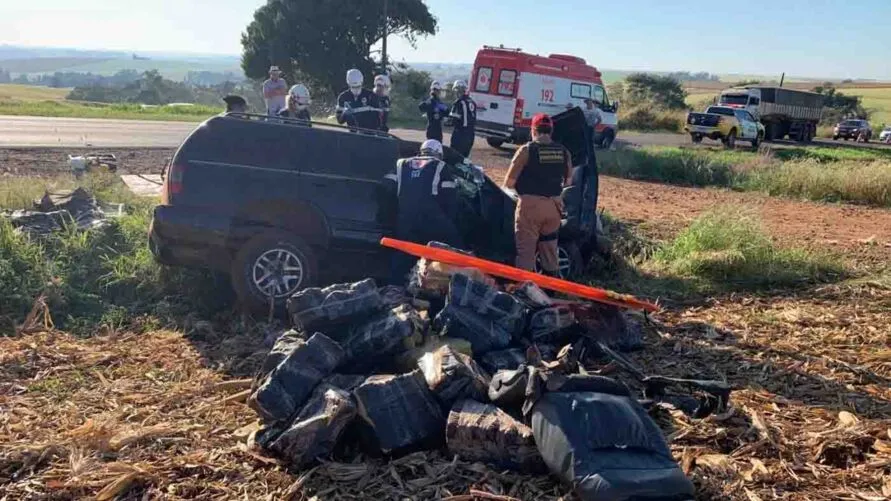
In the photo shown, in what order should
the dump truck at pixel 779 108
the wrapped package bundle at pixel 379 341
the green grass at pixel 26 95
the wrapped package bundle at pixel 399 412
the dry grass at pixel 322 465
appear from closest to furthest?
the dry grass at pixel 322 465
the wrapped package bundle at pixel 399 412
the wrapped package bundle at pixel 379 341
the dump truck at pixel 779 108
the green grass at pixel 26 95

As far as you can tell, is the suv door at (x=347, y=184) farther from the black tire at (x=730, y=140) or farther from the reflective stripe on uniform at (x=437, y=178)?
the black tire at (x=730, y=140)

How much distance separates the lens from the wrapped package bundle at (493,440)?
3.96 m

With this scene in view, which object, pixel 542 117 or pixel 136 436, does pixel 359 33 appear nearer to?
pixel 542 117

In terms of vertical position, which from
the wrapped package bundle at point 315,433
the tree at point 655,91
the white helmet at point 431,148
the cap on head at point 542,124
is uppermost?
the tree at point 655,91

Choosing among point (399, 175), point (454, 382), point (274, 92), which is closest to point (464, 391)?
point (454, 382)

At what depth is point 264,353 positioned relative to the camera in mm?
5734

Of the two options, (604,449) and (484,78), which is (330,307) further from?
(484,78)

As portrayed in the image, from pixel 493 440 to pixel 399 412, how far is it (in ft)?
1.78

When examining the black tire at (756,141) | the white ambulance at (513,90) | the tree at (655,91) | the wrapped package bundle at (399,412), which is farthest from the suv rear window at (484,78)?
the tree at (655,91)

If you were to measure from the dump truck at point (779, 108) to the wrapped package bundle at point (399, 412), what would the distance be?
36308 mm

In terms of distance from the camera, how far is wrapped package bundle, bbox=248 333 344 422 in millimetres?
4285

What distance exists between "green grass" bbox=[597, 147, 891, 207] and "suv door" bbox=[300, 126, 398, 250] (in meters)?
12.7

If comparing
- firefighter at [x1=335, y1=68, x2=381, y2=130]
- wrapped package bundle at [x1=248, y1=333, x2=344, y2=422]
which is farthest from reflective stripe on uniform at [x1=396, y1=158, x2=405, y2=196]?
firefighter at [x1=335, y1=68, x2=381, y2=130]

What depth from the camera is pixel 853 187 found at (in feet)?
53.1
